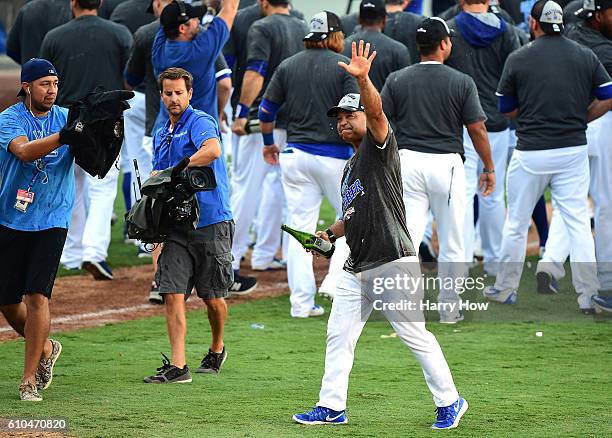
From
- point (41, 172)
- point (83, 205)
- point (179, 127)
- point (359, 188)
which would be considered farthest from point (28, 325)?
point (83, 205)

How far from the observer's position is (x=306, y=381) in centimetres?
777

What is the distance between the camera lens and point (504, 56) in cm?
1112

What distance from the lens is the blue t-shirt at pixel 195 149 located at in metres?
7.74

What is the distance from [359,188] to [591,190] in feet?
15.0

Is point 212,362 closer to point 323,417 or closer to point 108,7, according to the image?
point 323,417

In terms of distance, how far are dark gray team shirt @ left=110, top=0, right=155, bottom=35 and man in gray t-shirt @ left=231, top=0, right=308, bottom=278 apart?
1.38 metres

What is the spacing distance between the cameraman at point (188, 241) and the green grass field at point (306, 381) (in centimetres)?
31

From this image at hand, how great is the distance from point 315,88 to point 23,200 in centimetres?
354

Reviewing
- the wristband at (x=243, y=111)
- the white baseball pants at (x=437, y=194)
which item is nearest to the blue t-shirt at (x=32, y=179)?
the white baseball pants at (x=437, y=194)

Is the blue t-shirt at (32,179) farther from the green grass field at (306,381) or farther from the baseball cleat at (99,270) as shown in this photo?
the baseball cleat at (99,270)

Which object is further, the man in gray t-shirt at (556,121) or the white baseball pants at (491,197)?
the white baseball pants at (491,197)

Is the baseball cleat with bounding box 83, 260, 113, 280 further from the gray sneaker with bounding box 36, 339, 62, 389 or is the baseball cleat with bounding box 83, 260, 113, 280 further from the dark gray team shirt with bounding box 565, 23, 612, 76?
the dark gray team shirt with bounding box 565, 23, 612, 76

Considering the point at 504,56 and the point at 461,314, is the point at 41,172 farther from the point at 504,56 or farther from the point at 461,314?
the point at 504,56

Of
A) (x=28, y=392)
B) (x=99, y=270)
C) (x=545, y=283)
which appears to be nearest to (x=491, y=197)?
(x=545, y=283)
